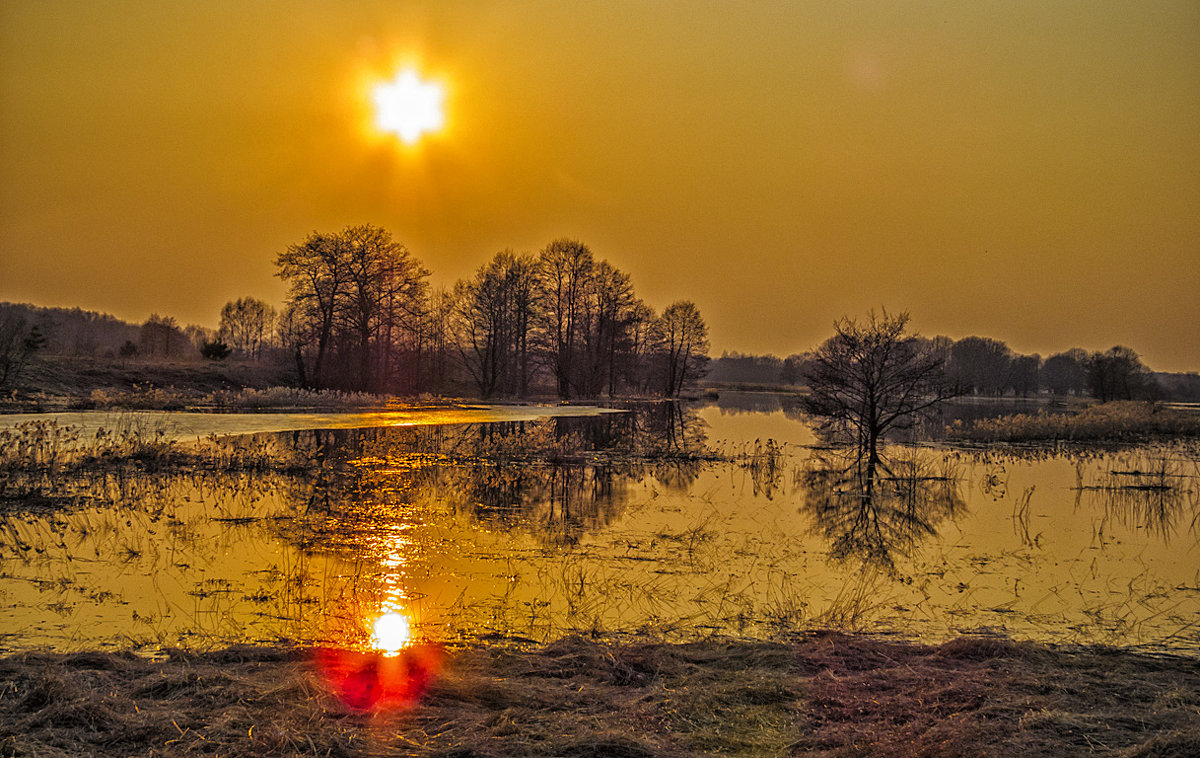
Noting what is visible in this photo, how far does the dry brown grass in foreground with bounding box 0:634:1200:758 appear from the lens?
4.34 metres

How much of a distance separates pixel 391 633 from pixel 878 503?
10972 mm

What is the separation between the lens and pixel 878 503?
14.6 metres

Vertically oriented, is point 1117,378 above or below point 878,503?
above

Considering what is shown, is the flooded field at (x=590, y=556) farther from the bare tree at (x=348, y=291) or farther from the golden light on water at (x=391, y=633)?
the bare tree at (x=348, y=291)

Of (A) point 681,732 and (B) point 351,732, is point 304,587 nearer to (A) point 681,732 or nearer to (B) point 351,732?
(B) point 351,732

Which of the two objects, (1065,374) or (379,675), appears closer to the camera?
(379,675)

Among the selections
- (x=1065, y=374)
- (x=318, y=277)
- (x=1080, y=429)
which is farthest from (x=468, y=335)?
(x=1065, y=374)

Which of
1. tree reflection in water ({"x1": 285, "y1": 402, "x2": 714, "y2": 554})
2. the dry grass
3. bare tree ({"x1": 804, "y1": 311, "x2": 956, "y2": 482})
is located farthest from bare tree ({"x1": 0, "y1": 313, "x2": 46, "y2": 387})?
the dry grass

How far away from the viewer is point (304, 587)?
7746 millimetres

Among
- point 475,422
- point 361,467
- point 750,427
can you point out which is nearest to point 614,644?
point 361,467

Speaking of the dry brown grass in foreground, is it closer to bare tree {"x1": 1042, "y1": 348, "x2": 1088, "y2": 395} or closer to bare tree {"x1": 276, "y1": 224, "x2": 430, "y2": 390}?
bare tree {"x1": 276, "y1": 224, "x2": 430, "y2": 390}

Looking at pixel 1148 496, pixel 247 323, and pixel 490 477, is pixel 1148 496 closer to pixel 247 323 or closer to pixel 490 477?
pixel 490 477

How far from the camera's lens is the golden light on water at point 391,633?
608 centimetres

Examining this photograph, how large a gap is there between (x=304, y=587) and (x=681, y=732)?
4.78 m
